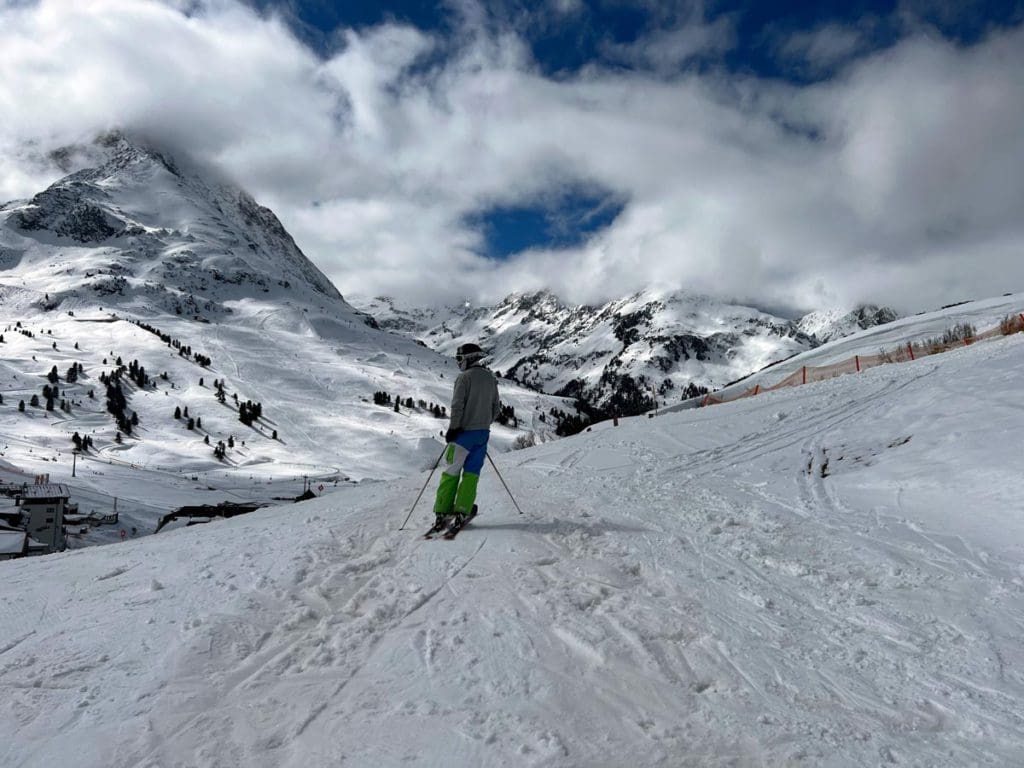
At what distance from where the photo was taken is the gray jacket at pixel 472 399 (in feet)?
27.5

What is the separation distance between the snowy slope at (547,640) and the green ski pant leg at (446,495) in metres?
0.50

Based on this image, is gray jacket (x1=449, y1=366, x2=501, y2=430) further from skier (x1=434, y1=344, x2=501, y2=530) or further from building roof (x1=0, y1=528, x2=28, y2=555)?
building roof (x1=0, y1=528, x2=28, y2=555)

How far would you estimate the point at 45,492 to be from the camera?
58.1 meters

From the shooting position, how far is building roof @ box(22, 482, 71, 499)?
56134 millimetres

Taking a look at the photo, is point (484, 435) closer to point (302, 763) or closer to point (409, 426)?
point (302, 763)

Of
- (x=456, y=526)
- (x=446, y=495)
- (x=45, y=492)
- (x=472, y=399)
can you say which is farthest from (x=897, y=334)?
(x=45, y=492)

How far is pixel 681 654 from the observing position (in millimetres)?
4238

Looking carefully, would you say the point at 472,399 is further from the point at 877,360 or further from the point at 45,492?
the point at 45,492

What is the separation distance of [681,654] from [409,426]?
144m

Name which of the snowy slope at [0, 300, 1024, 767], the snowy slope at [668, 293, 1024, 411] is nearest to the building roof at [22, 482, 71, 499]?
the snowy slope at [0, 300, 1024, 767]

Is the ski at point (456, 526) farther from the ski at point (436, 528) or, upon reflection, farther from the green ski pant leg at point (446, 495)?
the green ski pant leg at point (446, 495)

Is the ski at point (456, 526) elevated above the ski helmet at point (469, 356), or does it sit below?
below

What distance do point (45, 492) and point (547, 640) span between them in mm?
72404

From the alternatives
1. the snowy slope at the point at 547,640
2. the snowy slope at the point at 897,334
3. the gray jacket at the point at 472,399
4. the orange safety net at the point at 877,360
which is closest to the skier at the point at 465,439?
the gray jacket at the point at 472,399
